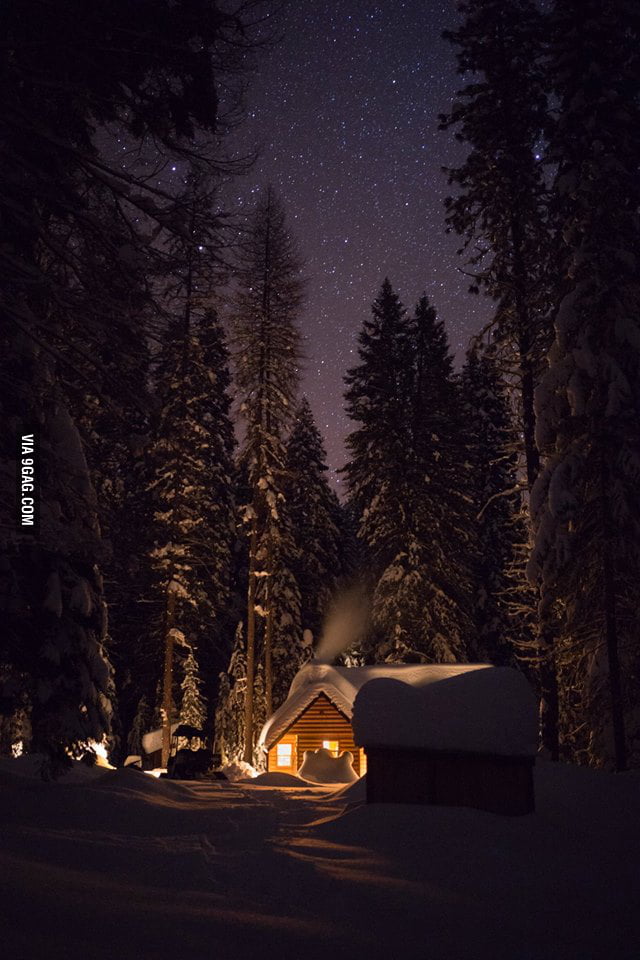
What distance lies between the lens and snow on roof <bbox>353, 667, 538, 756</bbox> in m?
11.9

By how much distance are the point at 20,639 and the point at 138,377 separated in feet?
12.3

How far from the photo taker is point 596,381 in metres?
15.0

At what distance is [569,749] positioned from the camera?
21281mm

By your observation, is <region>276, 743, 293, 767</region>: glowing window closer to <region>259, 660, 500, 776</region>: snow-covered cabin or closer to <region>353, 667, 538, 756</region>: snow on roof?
<region>259, 660, 500, 776</region>: snow-covered cabin

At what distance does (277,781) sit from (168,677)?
774 cm

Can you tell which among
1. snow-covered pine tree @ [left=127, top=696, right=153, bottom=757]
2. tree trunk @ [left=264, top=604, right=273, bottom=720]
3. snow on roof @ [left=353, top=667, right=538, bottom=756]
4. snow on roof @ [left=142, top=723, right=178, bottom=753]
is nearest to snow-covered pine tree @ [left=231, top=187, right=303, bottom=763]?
tree trunk @ [left=264, top=604, right=273, bottom=720]

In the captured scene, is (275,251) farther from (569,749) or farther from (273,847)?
(273,847)

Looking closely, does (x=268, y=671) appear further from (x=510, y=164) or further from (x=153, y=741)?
(x=510, y=164)

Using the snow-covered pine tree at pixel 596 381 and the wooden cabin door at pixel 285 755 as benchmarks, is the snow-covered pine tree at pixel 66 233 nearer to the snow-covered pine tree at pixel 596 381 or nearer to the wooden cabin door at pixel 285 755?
the snow-covered pine tree at pixel 596 381

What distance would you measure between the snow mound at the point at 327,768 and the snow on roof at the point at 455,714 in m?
11.1

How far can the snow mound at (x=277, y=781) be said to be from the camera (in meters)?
21.6

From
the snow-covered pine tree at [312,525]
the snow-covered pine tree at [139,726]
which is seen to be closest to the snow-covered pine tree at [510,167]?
the snow-covered pine tree at [312,525]

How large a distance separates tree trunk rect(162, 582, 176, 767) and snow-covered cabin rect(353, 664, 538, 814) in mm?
16283

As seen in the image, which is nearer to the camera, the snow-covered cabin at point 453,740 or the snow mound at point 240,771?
the snow-covered cabin at point 453,740
